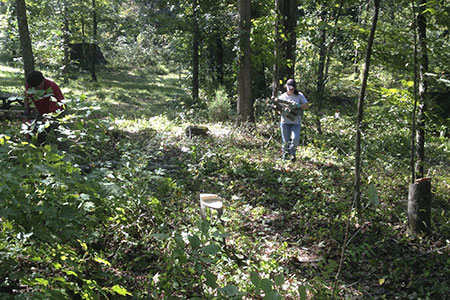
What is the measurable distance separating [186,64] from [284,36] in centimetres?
1127

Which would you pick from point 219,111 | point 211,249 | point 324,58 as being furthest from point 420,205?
point 219,111

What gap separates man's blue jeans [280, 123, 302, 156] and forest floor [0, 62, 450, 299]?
40 centimetres

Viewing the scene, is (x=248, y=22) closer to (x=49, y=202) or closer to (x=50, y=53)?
(x=50, y=53)

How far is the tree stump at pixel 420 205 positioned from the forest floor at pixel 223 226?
0.52 ft

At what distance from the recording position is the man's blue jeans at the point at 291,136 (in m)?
7.59

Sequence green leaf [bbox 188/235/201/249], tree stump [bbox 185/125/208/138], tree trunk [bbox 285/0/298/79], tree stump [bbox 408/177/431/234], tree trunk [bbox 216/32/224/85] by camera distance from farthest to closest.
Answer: tree trunk [bbox 216/32/224/85]
tree trunk [bbox 285/0/298/79]
tree stump [bbox 185/125/208/138]
tree stump [bbox 408/177/431/234]
green leaf [bbox 188/235/201/249]

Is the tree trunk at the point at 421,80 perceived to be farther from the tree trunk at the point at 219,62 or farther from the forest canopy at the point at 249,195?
the tree trunk at the point at 219,62

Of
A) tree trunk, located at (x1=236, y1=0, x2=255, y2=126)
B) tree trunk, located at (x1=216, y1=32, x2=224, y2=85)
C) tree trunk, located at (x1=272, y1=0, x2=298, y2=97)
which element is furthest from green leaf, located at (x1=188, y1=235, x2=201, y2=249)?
tree trunk, located at (x1=216, y1=32, x2=224, y2=85)

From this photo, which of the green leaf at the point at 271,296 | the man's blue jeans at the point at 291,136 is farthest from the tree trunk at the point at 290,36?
the green leaf at the point at 271,296

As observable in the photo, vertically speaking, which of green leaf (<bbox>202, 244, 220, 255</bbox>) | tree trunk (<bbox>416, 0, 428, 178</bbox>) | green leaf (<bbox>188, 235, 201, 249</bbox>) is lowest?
green leaf (<bbox>202, 244, 220, 255</bbox>)

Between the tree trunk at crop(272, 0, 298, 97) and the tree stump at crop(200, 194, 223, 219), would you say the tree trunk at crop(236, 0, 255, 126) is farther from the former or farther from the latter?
the tree stump at crop(200, 194, 223, 219)

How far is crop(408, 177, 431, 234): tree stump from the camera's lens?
16.1 feet

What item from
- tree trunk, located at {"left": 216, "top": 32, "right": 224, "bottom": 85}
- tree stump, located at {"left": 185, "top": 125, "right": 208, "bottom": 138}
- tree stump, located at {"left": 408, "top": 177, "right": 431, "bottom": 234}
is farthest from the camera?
tree trunk, located at {"left": 216, "top": 32, "right": 224, "bottom": 85}

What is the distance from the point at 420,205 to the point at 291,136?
322 centimetres
